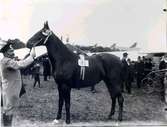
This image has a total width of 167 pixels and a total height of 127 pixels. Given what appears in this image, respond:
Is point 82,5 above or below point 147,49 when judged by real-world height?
above

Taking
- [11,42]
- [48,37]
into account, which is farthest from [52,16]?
[11,42]

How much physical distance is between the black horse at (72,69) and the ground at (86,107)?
0.05 meters

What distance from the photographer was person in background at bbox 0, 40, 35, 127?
3492mm

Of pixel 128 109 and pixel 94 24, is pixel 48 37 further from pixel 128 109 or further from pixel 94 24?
pixel 128 109

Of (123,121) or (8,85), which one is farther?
(123,121)

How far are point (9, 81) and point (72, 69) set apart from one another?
65 centimetres

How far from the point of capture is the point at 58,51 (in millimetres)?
3855

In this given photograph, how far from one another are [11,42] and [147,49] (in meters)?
1.28

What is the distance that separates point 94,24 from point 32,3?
61 cm

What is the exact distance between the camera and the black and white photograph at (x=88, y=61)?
12.4 ft

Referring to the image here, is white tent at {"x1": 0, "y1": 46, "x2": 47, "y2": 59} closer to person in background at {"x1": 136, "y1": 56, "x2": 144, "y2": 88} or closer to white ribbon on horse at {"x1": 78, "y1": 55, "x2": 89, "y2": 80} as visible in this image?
white ribbon on horse at {"x1": 78, "y1": 55, "x2": 89, "y2": 80}

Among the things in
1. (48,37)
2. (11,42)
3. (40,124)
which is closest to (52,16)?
(48,37)

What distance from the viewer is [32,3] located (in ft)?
12.4

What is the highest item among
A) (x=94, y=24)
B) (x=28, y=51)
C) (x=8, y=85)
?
(x=94, y=24)
